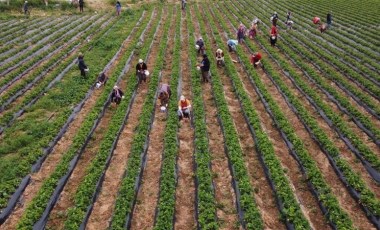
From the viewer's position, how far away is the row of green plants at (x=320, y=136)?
10.2 metres

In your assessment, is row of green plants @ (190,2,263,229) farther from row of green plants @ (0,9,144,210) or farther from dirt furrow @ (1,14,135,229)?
row of green plants @ (0,9,144,210)

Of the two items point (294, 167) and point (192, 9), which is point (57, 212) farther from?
point (192, 9)

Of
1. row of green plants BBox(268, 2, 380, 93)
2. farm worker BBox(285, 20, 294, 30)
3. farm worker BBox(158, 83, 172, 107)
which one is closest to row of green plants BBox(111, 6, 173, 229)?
farm worker BBox(158, 83, 172, 107)

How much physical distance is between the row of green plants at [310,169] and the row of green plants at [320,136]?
2.42ft

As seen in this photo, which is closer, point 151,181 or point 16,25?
point 151,181

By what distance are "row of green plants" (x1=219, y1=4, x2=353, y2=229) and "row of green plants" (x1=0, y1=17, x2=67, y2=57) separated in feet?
54.1

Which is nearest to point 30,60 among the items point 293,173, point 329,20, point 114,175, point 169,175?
point 114,175

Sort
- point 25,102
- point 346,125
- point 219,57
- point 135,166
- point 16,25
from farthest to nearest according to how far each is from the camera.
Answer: point 16,25
point 219,57
point 25,102
point 346,125
point 135,166

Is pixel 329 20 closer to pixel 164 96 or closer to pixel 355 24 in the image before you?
pixel 355 24

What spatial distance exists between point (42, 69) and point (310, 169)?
15565 mm

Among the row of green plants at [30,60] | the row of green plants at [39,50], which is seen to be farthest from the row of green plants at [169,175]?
the row of green plants at [39,50]

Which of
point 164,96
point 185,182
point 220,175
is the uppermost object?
point 164,96

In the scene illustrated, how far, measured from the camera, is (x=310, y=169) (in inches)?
452

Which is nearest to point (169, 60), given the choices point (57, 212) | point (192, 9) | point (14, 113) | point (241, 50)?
point (241, 50)
